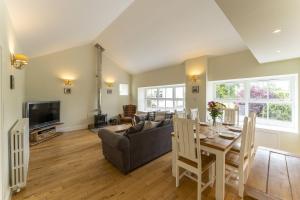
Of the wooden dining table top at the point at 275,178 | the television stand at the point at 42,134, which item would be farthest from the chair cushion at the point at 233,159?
the television stand at the point at 42,134

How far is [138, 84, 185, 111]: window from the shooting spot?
6.05m

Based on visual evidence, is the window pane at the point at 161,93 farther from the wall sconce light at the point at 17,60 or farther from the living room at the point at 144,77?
the wall sconce light at the point at 17,60

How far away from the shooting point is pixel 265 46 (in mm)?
2523

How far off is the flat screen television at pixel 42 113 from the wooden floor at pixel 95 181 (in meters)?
1.31

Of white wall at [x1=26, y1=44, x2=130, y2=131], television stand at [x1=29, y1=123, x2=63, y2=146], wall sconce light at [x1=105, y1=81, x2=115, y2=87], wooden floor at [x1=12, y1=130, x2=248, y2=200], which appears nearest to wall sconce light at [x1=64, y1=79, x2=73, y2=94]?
white wall at [x1=26, y1=44, x2=130, y2=131]

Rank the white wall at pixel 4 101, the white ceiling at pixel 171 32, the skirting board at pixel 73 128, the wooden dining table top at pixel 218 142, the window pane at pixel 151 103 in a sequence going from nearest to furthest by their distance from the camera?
the white wall at pixel 4 101
the wooden dining table top at pixel 218 142
the white ceiling at pixel 171 32
the skirting board at pixel 73 128
the window pane at pixel 151 103

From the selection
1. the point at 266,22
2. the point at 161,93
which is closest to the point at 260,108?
the point at 266,22

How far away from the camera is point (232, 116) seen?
10.9 feet

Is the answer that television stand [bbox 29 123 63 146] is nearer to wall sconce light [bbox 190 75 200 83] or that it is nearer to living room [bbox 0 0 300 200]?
living room [bbox 0 0 300 200]

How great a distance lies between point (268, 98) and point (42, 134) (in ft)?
21.4

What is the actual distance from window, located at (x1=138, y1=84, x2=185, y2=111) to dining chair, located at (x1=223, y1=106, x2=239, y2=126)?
2493 mm

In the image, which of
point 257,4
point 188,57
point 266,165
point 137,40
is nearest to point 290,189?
point 266,165

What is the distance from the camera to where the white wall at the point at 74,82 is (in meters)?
4.95

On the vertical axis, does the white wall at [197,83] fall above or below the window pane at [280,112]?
above
